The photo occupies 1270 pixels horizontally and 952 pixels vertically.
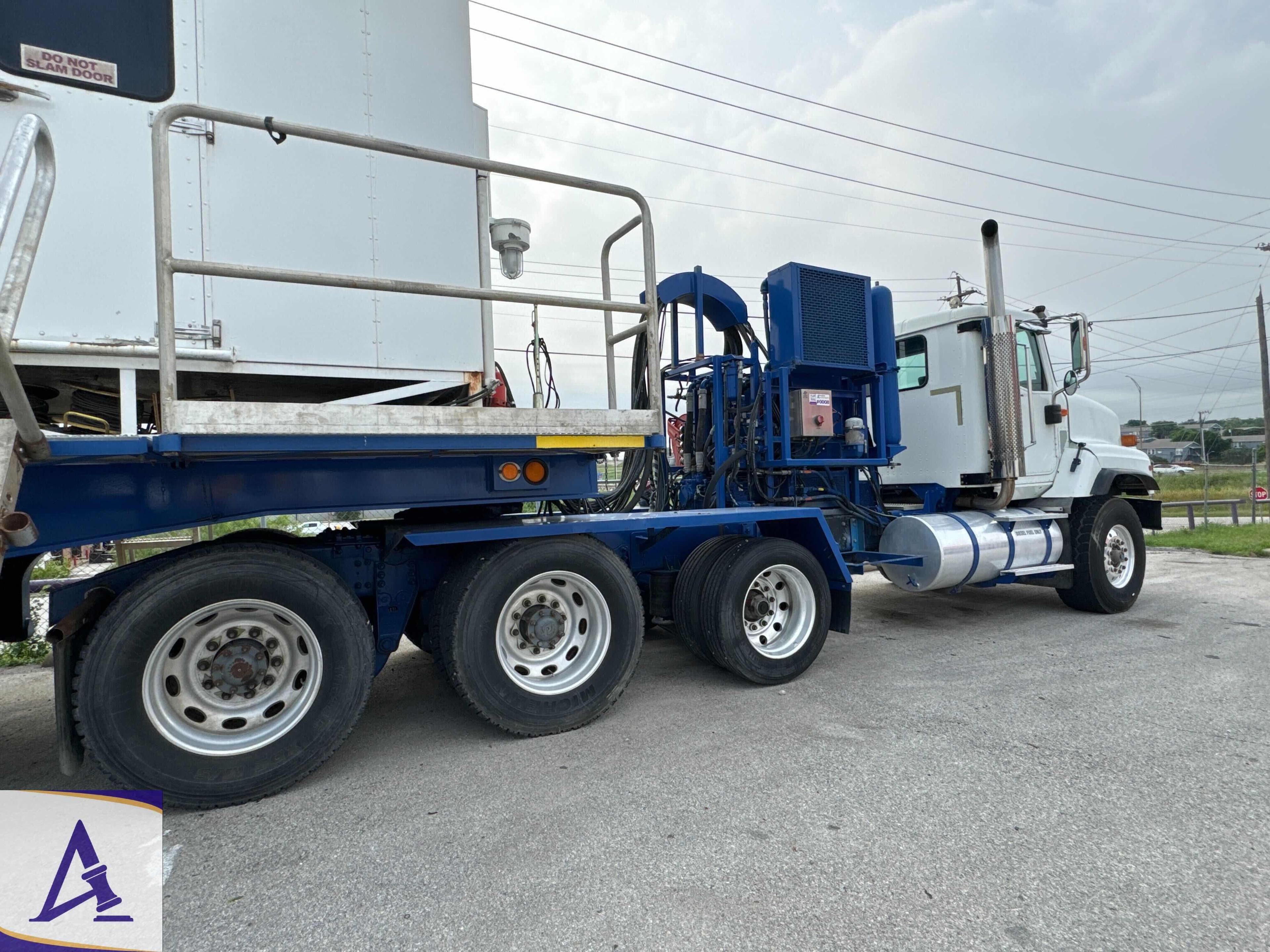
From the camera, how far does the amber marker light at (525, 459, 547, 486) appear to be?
3926mm

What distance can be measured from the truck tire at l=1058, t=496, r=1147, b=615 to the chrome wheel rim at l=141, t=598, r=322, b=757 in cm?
672

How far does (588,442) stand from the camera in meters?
3.75

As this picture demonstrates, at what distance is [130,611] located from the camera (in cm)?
297

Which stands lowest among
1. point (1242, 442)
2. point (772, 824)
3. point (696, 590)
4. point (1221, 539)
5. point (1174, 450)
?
point (772, 824)

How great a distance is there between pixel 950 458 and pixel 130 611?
6495mm

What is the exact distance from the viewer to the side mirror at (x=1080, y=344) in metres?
6.48

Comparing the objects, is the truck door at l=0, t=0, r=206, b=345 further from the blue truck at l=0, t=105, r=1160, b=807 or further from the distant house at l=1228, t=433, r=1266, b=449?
the distant house at l=1228, t=433, r=1266, b=449

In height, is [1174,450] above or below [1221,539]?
above

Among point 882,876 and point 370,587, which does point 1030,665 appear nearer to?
point 882,876

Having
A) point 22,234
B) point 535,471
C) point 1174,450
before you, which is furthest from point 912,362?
point 1174,450

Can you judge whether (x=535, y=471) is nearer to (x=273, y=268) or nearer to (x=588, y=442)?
(x=588, y=442)

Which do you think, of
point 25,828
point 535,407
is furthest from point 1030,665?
point 25,828

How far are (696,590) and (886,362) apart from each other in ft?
9.51

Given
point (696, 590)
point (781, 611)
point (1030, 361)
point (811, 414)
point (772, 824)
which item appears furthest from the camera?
point (1030, 361)
